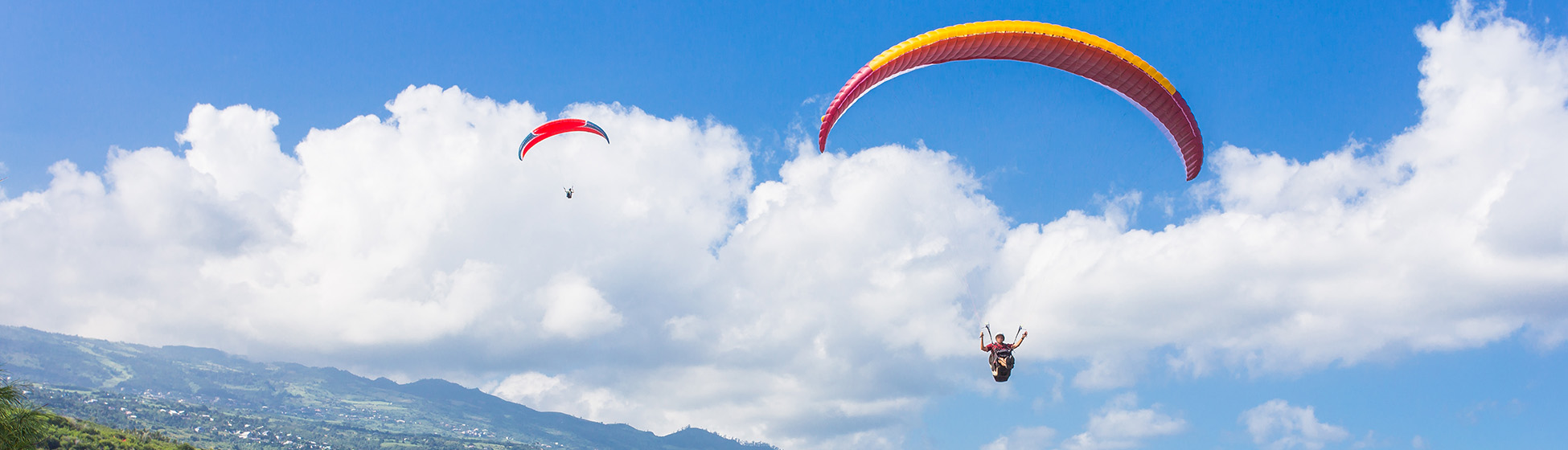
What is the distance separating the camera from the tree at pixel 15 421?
69.8 ft

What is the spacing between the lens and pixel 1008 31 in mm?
28500

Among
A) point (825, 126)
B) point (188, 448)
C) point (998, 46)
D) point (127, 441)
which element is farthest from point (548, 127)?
point (127, 441)

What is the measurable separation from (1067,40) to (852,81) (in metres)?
6.54

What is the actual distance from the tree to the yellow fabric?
2300 cm

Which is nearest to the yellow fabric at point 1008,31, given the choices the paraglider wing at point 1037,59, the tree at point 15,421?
the paraglider wing at point 1037,59

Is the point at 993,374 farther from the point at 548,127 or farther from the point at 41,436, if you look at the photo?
the point at 548,127

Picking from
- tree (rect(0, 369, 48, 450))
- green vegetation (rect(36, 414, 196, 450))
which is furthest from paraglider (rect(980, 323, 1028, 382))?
green vegetation (rect(36, 414, 196, 450))

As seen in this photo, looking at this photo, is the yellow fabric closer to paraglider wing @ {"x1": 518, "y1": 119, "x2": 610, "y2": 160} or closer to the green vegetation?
paraglider wing @ {"x1": 518, "y1": 119, "x2": 610, "y2": 160}

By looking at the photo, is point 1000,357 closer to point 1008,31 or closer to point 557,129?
point 1008,31

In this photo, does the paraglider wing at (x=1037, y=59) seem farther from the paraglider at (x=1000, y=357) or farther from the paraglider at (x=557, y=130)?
the paraglider at (x=557, y=130)

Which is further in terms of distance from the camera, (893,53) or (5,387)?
(893,53)

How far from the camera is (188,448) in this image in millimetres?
127062

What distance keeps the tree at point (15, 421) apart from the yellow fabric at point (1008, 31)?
23.0 metres

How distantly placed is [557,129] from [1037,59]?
3747 cm
